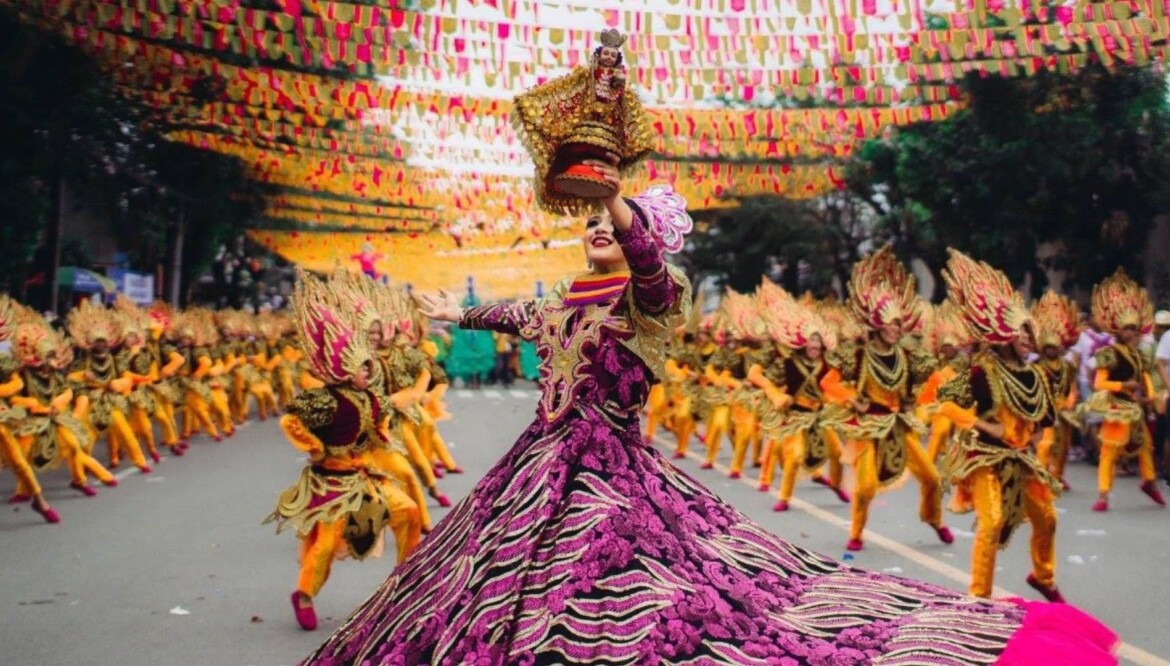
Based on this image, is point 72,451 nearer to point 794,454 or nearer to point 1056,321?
point 794,454

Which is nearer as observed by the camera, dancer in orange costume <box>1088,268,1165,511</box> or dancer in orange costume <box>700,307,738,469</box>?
dancer in orange costume <box>1088,268,1165,511</box>

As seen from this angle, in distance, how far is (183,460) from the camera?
16703 mm

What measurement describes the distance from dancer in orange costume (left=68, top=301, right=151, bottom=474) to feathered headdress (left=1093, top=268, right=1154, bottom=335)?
1007cm

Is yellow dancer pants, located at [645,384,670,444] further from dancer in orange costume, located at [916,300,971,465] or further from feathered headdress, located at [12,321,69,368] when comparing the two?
feathered headdress, located at [12,321,69,368]

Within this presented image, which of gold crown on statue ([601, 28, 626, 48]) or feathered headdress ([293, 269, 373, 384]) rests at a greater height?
gold crown on statue ([601, 28, 626, 48])

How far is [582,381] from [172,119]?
1423cm

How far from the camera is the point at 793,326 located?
41.0 ft

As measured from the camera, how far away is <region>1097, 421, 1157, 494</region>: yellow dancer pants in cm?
1195

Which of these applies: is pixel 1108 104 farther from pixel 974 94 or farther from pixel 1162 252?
pixel 1162 252

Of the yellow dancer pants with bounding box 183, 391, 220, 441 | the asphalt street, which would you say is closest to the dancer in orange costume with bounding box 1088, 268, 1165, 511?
the asphalt street

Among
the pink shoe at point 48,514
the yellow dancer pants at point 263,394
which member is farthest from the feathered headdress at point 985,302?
the yellow dancer pants at point 263,394

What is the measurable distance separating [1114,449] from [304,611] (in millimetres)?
7904

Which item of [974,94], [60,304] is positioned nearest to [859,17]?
[974,94]

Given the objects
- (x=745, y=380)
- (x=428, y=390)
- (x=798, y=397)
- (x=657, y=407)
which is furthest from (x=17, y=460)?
(x=657, y=407)
